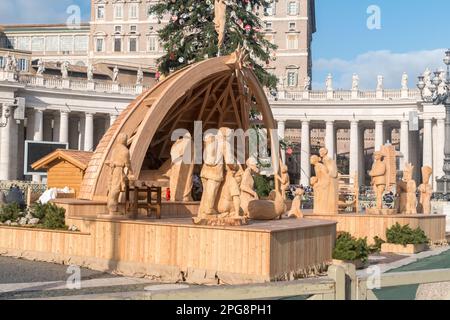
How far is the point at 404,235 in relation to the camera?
2262 centimetres

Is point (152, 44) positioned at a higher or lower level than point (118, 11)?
lower

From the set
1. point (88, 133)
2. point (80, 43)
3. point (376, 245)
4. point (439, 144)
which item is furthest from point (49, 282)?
point (80, 43)

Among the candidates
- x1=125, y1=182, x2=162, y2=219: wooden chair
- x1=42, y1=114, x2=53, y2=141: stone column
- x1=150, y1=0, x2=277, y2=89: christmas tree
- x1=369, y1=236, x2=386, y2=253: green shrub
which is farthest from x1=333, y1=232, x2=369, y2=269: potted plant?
x1=42, y1=114, x2=53, y2=141: stone column

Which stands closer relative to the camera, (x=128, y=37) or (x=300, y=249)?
(x=300, y=249)

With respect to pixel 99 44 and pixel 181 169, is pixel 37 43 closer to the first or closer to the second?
pixel 99 44

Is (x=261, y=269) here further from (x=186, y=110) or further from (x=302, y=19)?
(x=302, y=19)

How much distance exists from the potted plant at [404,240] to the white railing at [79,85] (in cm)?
4935

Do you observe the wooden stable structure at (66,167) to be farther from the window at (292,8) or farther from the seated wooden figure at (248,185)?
the window at (292,8)

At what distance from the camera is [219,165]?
15633 mm

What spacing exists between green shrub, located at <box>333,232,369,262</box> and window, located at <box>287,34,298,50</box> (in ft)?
268

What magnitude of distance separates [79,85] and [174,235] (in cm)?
5514

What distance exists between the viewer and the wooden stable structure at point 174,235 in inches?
551

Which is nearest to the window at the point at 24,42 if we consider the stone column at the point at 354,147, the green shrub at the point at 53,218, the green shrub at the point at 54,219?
the stone column at the point at 354,147

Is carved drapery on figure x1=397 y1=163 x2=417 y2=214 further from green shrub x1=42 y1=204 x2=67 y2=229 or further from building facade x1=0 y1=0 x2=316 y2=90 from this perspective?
building facade x1=0 y1=0 x2=316 y2=90
